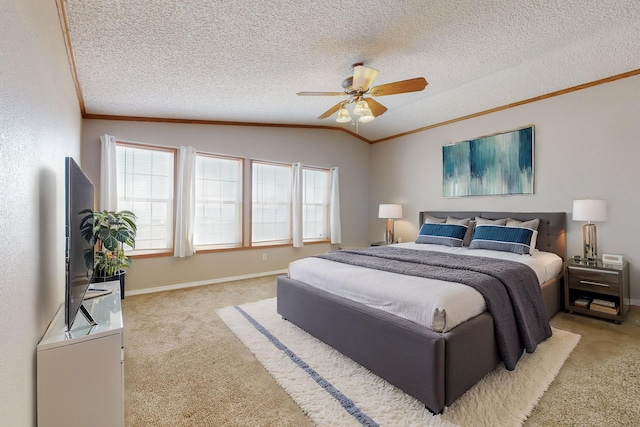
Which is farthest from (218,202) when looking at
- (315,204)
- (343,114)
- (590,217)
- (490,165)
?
(590,217)

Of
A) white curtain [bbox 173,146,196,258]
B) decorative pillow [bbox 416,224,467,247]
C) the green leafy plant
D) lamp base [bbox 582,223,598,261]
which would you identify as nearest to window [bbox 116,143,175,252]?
white curtain [bbox 173,146,196,258]

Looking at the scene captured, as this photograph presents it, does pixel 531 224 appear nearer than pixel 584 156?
No

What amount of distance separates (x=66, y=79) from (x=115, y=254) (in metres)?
1.85

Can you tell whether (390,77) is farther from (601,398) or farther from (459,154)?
(601,398)

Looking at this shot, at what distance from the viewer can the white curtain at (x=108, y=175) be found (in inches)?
145

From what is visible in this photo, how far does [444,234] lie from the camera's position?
4098 mm

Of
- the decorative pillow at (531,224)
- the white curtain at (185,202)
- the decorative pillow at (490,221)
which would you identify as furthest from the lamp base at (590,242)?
the white curtain at (185,202)

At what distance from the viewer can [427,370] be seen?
1.61 meters

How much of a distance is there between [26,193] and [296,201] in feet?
13.3

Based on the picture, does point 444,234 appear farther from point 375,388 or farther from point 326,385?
point 326,385

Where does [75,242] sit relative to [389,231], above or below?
above

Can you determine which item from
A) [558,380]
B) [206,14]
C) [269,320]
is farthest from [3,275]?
[558,380]

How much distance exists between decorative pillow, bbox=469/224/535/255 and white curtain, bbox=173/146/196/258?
3922mm

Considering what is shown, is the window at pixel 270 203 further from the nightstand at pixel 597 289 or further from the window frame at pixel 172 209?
the nightstand at pixel 597 289
